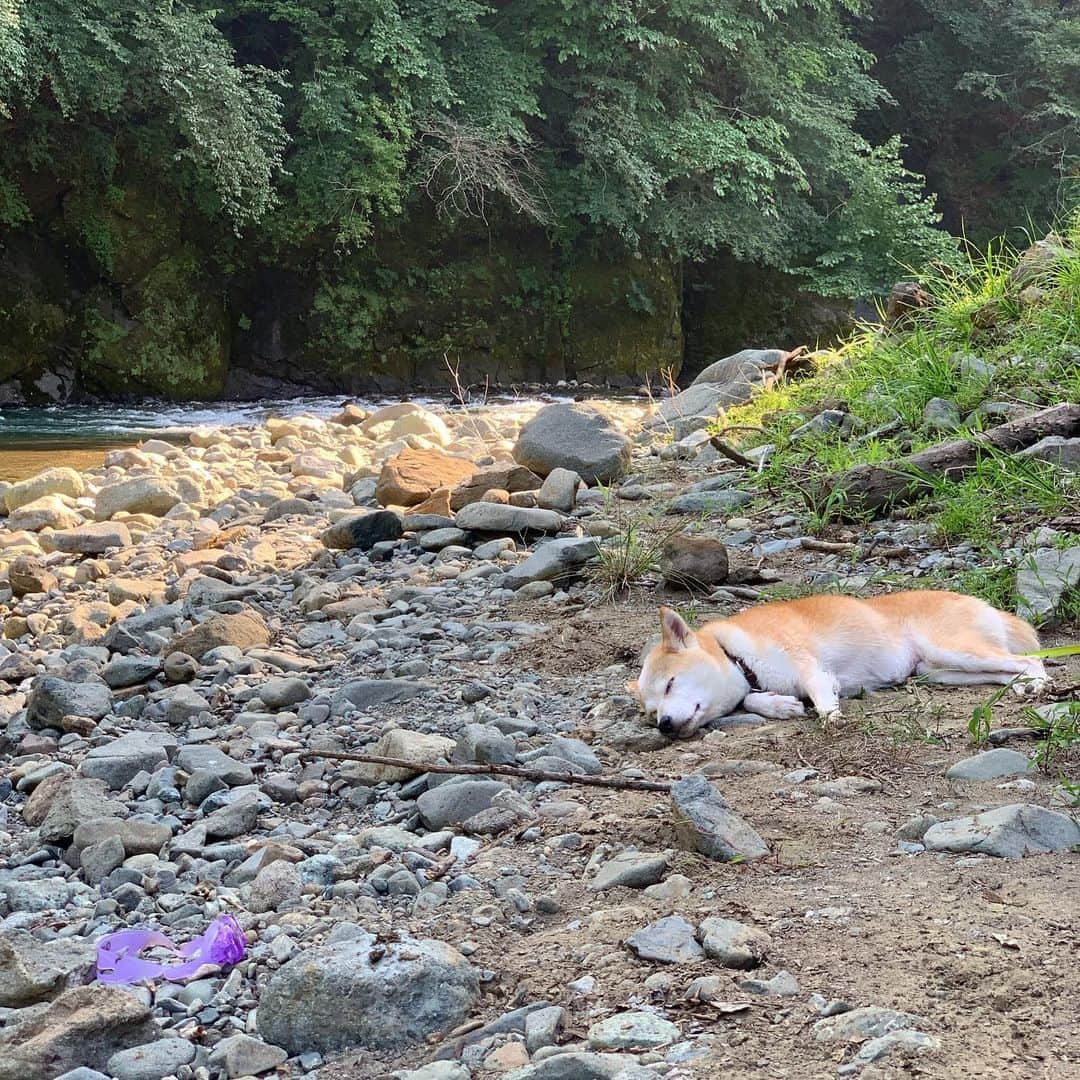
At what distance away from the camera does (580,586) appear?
4938 millimetres

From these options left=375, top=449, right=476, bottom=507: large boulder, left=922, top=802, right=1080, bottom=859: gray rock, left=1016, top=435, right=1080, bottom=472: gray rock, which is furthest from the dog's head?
left=375, top=449, right=476, bottom=507: large boulder

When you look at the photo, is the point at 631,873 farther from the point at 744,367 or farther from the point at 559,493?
the point at 744,367

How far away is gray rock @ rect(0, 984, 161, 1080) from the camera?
2.03 m

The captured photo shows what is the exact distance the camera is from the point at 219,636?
459cm

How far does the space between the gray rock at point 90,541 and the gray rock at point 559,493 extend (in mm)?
2384

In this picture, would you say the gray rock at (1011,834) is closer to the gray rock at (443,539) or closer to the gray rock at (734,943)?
the gray rock at (734,943)

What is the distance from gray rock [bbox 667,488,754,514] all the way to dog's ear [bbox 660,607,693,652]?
2.43m

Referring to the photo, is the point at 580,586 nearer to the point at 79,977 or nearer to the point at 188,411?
the point at 79,977

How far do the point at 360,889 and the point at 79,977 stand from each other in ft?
1.88

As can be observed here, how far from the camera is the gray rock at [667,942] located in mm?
2115

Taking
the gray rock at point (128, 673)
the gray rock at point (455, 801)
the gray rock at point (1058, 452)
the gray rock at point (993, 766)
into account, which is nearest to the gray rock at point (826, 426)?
the gray rock at point (1058, 452)

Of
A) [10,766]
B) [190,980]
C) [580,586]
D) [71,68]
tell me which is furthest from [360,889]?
[71,68]

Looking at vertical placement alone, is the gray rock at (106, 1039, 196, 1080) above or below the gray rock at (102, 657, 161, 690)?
above

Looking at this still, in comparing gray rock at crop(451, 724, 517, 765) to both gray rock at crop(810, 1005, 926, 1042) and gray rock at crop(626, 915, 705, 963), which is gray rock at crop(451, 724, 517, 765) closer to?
gray rock at crop(626, 915, 705, 963)
